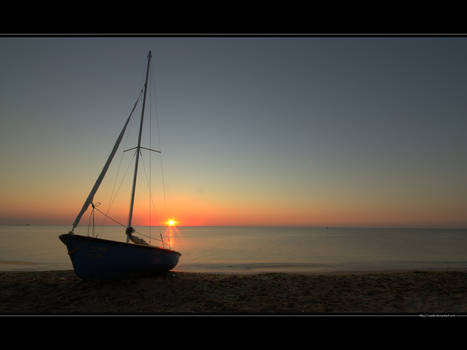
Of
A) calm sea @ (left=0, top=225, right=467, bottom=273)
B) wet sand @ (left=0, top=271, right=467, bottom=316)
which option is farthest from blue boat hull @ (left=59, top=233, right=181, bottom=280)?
calm sea @ (left=0, top=225, right=467, bottom=273)

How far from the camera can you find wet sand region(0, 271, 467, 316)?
7637 millimetres

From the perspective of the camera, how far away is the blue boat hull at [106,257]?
8.77 meters

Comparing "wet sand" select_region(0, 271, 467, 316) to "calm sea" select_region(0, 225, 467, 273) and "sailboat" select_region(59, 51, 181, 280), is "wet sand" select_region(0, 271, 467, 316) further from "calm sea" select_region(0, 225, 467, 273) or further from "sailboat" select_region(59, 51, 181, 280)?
"calm sea" select_region(0, 225, 467, 273)

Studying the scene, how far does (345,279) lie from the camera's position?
38.7 ft

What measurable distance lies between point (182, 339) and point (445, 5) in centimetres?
281

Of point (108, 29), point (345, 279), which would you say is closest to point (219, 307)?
point (345, 279)

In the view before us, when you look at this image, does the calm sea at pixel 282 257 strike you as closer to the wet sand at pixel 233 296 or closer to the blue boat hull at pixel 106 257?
the wet sand at pixel 233 296

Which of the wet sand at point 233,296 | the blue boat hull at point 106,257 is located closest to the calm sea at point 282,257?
the wet sand at point 233,296

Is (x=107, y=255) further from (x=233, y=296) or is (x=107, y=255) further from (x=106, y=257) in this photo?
(x=233, y=296)

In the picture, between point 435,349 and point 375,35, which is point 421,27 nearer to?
point 375,35

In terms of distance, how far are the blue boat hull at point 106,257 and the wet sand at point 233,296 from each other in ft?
1.32

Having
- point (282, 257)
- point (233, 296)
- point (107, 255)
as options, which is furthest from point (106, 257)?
A: point (282, 257)

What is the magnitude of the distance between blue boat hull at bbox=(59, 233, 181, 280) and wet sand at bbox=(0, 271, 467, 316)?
40 cm

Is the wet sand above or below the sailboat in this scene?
below
